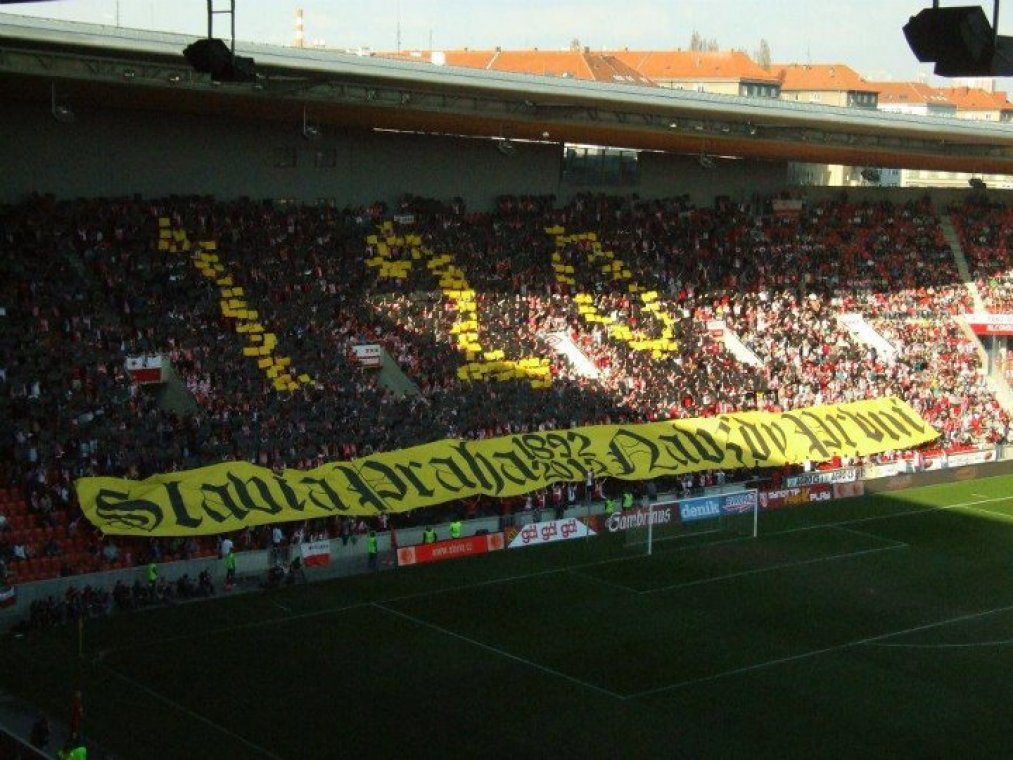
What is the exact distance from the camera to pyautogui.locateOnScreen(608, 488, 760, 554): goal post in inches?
1389

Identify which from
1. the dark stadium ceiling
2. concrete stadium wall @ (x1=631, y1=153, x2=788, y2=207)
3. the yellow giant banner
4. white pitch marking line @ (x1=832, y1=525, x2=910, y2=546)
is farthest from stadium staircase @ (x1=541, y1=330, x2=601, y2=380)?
concrete stadium wall @ (x1=631, y1=153, x2=788, y2=207)

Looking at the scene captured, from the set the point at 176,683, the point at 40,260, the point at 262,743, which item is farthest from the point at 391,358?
the point at 262,743

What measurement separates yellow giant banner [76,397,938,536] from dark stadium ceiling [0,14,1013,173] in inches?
383

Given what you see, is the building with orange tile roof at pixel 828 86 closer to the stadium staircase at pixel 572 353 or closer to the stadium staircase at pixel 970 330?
the stadium staircase at pixel 970 330

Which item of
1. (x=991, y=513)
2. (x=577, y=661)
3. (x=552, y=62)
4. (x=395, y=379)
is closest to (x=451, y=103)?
(x=395, y=379)

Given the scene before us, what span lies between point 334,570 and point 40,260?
12.1 meters

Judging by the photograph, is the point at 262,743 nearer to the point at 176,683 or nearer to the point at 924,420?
the point at 176,683

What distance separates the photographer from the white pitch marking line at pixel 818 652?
25266mm

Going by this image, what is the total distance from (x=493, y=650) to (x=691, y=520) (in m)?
10.4

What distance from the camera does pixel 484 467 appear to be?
36188mm

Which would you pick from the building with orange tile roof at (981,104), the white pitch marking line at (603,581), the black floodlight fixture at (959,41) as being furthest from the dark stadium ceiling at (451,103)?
the building with orange tile roof at (981,104)

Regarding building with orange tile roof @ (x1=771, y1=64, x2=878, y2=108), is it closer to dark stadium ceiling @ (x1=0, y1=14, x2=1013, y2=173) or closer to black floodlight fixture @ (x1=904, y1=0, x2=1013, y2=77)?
dark stadium ceiling @ (x1=0, y1=14, x2=1013, y2=173)

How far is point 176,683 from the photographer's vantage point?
24750 millimetres

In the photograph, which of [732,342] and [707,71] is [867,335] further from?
[707,71]
